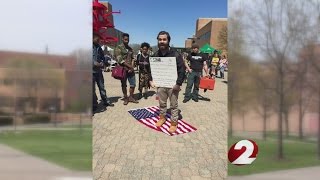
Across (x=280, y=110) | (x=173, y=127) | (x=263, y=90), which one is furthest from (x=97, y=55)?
(x=280, y=110)

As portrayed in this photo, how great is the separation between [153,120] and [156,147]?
0.16m

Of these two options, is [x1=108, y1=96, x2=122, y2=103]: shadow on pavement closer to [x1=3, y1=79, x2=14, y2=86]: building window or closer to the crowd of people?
the crowd of people

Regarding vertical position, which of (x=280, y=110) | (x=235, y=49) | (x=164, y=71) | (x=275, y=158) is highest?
(x=235, y=49)

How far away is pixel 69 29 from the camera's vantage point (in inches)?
83.5

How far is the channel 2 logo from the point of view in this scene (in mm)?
2223

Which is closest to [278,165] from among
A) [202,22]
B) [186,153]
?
[186,153]

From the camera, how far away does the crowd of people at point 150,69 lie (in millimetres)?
2244

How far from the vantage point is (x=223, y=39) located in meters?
2.19

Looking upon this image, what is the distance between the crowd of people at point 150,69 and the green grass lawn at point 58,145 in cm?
22

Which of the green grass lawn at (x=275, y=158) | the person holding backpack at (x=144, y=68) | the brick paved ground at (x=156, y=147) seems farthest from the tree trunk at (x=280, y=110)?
the person holding backpack at (x=144, y=68)

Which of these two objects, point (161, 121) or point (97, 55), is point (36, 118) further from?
point (161, 121)

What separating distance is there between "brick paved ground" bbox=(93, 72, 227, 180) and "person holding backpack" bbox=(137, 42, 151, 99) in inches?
4.7

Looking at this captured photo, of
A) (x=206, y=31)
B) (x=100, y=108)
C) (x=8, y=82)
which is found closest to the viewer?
(x=206, y=31)

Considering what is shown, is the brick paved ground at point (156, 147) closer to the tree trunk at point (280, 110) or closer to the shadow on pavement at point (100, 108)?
the shadow on pavement at point (100, 108)
